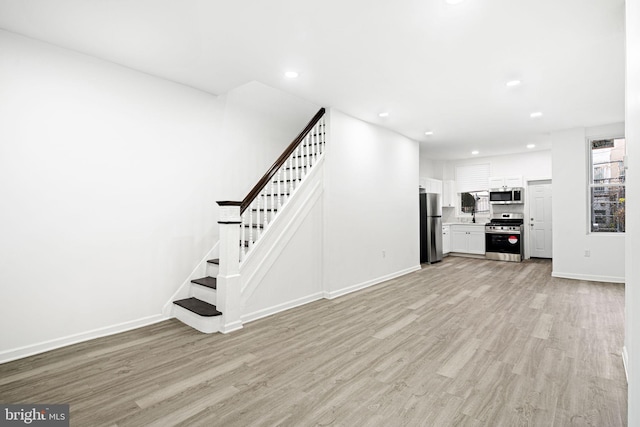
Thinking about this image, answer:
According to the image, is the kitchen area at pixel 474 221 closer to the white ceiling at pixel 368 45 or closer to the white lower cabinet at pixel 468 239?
the white lower cabinet at pixel 468 239

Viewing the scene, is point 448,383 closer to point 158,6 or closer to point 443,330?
point 443,330

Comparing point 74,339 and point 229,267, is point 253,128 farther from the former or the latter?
point 74,339

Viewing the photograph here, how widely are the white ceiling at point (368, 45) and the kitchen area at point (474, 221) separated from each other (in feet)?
11.3

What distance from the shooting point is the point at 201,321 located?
3357 mm

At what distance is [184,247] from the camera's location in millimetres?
3947

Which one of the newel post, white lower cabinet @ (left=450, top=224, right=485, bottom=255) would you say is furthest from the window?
the newel post

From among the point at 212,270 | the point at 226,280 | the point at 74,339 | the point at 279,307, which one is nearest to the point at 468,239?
the point at 279,307

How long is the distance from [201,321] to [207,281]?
2.07ft

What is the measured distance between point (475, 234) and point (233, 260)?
7124 millimetres

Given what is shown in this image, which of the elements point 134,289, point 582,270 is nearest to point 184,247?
point 134,289

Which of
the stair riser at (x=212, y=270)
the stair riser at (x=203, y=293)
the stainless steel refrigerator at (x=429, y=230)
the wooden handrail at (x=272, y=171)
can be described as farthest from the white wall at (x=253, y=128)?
the stainless steel refrigerator at (x=429, y=230)

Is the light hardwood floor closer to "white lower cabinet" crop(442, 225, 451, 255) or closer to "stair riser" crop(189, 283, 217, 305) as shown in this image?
"stair riser" crop(189, 283, 217, 305)

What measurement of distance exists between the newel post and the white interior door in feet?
25.9

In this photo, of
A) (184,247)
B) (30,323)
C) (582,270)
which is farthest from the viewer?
(582,270)
